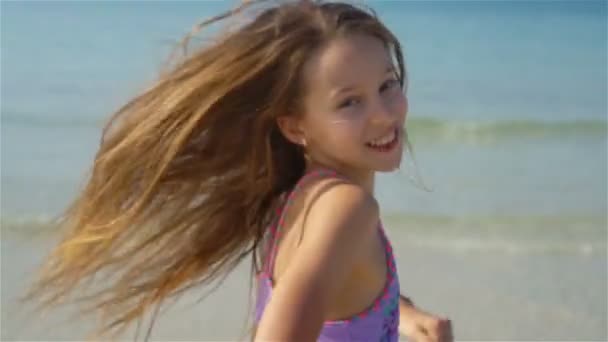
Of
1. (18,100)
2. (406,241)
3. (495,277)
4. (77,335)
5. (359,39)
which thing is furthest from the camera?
(18,100)

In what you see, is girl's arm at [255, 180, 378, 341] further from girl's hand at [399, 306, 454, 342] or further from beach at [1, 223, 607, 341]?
beach at [1, 223, 607, 341]

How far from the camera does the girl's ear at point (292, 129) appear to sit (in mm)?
2225

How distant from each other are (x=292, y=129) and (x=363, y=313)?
0.42m

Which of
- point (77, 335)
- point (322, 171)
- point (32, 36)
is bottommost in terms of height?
point (32, 36)

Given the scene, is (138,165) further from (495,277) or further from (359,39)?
(495,277)

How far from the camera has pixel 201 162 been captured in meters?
2.35

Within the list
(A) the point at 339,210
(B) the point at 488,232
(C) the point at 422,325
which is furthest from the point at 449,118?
(A) the point at 339,210

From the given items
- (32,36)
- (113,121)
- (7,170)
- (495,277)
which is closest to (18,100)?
(7,170)

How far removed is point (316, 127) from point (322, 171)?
0.09 m

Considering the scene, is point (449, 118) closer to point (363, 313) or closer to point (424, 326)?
point (424, 326)

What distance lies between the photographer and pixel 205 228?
2.43 m

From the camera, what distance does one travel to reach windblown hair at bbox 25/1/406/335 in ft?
7.25

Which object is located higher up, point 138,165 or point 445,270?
point 138,165

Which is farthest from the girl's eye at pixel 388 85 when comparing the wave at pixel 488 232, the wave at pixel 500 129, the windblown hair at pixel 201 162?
the wave at pixel 500 129
